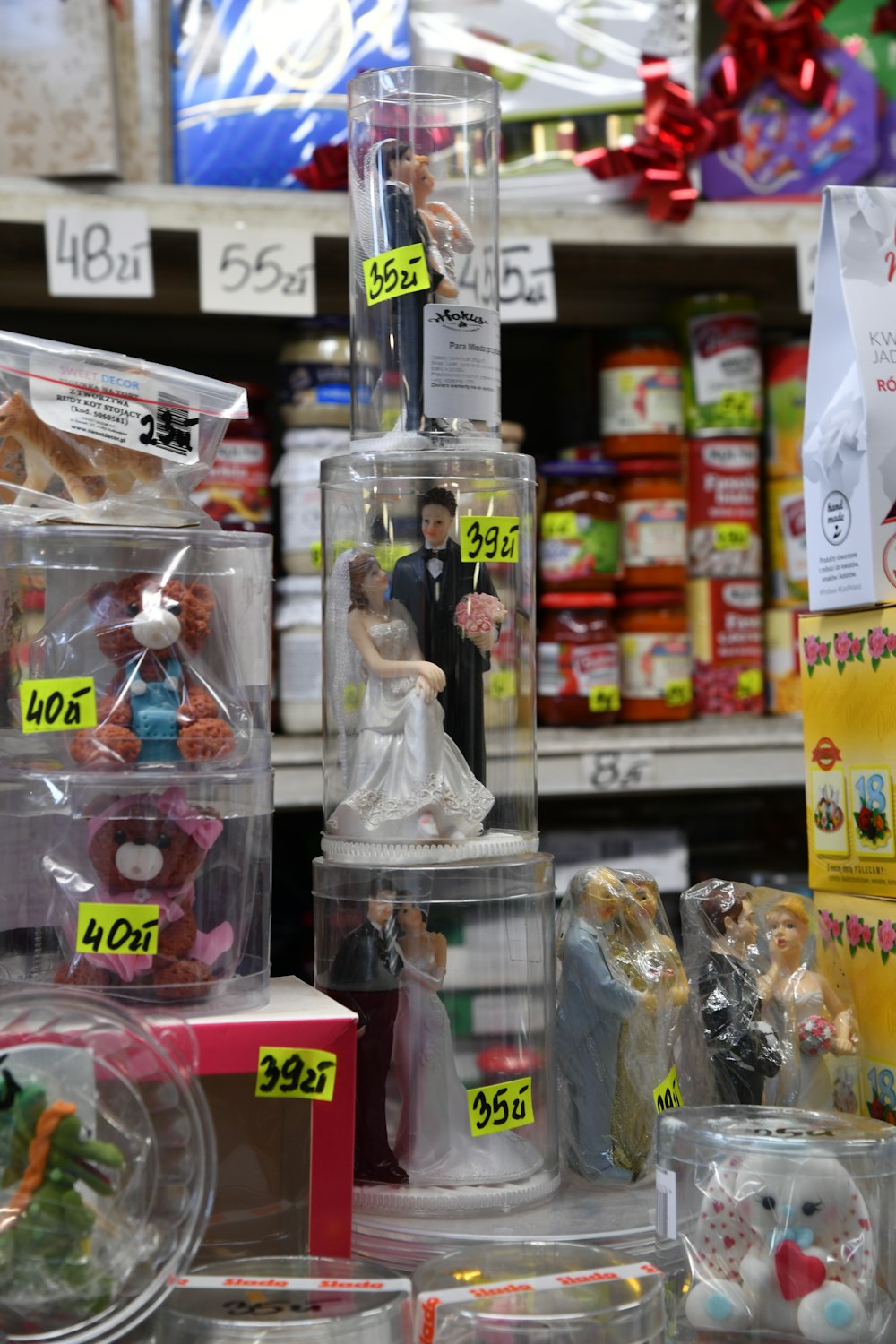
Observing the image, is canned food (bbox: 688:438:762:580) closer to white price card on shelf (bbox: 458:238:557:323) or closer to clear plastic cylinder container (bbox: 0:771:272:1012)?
white price card on shelf (bbox: 458:238:557:323)

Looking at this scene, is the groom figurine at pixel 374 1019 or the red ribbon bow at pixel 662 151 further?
the red ribbon bow at pixel 662 151

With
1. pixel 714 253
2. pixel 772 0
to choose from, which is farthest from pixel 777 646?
pixel 772 0

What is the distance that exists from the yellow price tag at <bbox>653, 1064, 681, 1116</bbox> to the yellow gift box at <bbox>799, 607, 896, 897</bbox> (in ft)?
0.62

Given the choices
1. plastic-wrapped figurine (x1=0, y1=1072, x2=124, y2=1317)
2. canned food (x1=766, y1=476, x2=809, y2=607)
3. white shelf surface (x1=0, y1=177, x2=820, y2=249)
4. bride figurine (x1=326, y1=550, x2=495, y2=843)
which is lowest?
plastic-wrapped figurine (x1=0, y1=1072, x2=124, y2=1317)

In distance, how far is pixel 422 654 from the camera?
0.97 m

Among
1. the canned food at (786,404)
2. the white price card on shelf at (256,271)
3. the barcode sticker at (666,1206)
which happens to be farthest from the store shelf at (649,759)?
the barcode sticker at (666,1206)

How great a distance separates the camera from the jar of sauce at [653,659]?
1.75 m

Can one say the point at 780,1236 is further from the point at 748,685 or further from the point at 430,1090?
the point at 748,685

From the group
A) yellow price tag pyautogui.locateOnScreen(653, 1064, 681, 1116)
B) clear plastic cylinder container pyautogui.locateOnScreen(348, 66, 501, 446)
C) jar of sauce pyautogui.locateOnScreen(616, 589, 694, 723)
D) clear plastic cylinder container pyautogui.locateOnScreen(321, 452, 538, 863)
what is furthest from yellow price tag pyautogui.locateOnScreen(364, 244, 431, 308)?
jar of sauce pyautogui.locateOnScreen(616, 589, 694, 723)

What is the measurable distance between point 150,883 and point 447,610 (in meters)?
0.28

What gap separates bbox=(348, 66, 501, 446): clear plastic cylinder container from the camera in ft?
3.28

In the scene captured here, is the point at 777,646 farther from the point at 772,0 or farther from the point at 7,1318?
the point at 7,1318

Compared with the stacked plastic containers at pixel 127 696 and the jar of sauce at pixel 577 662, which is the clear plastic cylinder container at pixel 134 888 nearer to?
the stacked plastic containers at pixel 127 696

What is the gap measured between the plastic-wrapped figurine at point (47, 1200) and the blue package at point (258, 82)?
125 cm
